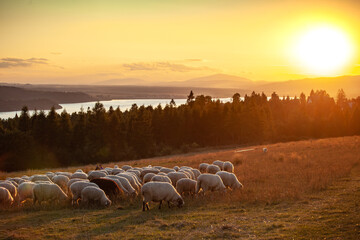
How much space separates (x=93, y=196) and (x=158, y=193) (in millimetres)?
3337

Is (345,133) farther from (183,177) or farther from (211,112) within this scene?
(183,177)

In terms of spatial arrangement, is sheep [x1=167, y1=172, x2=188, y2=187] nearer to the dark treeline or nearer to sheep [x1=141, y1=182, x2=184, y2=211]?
sheep [x1=141, y1=182, x2=184, y2=211]

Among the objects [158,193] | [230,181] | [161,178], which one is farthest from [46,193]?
[230,181]

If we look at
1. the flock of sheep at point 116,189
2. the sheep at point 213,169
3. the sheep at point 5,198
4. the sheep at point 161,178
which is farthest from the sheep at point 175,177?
the sheep at point 5,198

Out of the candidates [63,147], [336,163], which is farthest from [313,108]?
[336,163]

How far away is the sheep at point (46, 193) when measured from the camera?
609 inches

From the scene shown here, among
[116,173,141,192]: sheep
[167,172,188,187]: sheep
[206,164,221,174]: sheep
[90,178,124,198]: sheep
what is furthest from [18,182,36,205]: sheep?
[206,164,221,174]: sheep

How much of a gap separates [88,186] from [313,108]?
102 metres

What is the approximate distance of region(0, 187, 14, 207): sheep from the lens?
14.9 m

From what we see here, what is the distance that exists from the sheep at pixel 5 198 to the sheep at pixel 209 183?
901 cm

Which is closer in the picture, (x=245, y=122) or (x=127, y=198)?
A: (x=127, y=198)

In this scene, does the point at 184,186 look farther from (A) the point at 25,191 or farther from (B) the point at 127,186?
(A) the point at 25,191

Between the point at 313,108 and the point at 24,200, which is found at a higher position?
the point at 313,108

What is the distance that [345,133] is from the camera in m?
86.2
